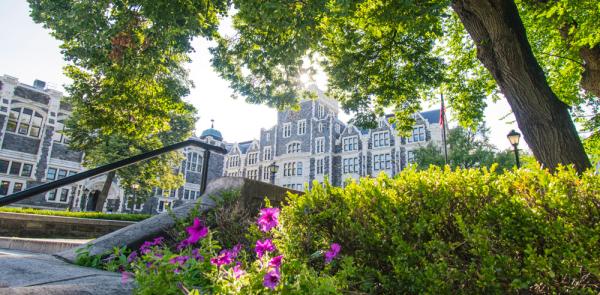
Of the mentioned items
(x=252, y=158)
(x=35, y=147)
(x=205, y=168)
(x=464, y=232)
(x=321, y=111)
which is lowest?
(x=464, y=232)

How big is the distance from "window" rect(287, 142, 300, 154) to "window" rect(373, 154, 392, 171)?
442 inches

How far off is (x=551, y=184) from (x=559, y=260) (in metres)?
0.56

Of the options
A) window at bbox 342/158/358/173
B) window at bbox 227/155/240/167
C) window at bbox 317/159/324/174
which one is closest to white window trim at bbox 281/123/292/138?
window at bbox 317/159/324/174

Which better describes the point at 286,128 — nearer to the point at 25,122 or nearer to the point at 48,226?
the point at 25,122

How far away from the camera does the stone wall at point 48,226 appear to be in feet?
27.5

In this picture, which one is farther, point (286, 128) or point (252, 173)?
point (252, 173)

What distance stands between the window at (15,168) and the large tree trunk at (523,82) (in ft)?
104

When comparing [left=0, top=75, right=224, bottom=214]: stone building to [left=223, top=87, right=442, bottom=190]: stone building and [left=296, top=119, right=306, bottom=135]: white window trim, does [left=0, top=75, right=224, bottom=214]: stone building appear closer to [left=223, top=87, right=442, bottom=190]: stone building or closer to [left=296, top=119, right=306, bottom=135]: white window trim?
[left=223, top=87, right=442, bottom=190]: stone building

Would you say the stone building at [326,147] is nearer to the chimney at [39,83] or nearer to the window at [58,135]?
the window at [58,135]

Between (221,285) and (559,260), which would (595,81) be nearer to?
(559,260)

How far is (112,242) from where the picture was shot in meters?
3.31

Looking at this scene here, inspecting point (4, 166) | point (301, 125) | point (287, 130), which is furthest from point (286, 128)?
point (4, 166)

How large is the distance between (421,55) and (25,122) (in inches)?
1193

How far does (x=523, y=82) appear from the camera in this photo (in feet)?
16.5
